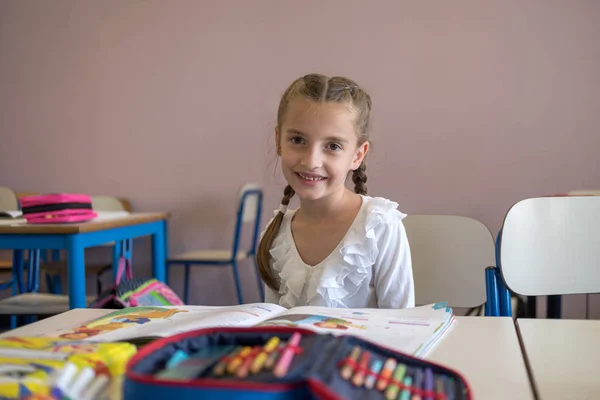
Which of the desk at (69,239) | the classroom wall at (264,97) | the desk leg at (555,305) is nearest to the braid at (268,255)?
the desk at (69,239)

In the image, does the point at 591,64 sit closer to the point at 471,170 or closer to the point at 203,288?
the point at 471,170

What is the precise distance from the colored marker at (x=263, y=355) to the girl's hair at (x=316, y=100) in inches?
34.0

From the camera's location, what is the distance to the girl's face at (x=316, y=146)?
4.26 feet

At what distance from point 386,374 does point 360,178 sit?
1165 millimetres

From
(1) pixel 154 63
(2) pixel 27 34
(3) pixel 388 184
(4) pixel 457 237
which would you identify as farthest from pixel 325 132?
(2) pixel 27 34

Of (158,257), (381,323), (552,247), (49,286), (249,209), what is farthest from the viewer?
(49,286)

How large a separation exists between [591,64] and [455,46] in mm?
719

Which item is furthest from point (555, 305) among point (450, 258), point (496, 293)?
point (496, 293)

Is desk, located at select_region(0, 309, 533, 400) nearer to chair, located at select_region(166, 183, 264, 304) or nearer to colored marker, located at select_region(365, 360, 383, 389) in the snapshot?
colored marker, located at select_region(365, 360, 383, 389)

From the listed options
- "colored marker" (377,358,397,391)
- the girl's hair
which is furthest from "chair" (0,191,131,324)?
"colored marker" (377,358,397,391)

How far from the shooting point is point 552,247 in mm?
1421

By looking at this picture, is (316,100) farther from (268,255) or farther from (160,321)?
(160,321)

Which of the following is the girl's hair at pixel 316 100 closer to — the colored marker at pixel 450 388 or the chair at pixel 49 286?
the colored marker at pixel 450 388

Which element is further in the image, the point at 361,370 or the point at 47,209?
the point at 47,209
